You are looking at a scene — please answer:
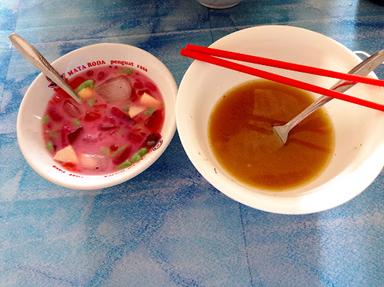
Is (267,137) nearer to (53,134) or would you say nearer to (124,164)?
(124,164)

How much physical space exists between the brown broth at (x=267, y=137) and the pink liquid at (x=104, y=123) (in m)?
0.17

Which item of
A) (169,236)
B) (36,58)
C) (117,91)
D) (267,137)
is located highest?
(36,58)

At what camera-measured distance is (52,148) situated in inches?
34.0

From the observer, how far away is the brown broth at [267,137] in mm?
789

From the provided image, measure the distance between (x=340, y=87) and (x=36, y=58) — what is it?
0.68m

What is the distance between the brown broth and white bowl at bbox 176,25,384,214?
0.02 meters

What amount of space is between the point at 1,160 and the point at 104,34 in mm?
497

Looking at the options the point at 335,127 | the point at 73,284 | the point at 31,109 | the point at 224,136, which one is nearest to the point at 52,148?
the point at 31,109

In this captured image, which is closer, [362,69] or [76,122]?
[362,69]

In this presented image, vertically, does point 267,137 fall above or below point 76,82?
below

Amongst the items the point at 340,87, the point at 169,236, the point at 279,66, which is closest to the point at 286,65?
the point at 279,66

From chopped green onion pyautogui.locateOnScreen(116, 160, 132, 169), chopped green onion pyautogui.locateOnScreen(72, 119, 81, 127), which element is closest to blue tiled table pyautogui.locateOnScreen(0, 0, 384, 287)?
chopped green onion pyautogui.locateOnScreen(116, 160, 132, 169)

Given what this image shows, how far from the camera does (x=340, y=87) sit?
0.74m

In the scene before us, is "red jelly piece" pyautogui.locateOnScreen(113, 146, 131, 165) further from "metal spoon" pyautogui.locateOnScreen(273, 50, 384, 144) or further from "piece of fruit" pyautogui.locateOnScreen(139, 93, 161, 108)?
"metal spoon" pyautogui.locateOnScreen(273, 50, 384, 144)
